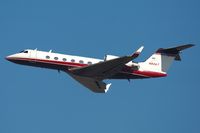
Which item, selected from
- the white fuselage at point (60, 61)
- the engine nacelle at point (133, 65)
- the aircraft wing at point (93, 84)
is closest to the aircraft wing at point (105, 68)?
the white fuselage at point (60, 61)

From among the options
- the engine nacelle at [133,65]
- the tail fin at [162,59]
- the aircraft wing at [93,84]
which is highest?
the tail fin at [162,59]

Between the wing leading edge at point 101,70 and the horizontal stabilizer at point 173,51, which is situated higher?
the horizontal stabilizer at point 173,51

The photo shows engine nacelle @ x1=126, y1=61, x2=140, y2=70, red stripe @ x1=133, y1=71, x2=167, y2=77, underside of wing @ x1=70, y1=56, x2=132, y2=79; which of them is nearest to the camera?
underside of wing @ x1=70, y1=56, x2=132, y2=79

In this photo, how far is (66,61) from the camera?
3497 cm

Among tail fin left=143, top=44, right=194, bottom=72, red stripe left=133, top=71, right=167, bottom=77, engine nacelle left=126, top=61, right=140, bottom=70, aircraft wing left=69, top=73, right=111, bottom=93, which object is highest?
tail fin left=143, top=44, right=194, bottom=72

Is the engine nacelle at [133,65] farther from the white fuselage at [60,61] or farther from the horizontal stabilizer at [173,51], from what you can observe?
the horizontal stabilizer at [173,51]

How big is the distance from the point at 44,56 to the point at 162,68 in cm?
902

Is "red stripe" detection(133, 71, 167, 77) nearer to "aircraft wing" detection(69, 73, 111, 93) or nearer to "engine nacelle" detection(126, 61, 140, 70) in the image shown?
"engine nacelle" detection(126, 61, 140, 70)

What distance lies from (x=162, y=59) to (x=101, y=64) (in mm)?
5936

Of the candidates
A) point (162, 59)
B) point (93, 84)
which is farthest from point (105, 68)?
point (162, 59)

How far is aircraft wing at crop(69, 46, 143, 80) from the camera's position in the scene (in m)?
32.4

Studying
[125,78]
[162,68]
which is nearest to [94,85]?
[125,78]

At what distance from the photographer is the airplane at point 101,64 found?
3359cm

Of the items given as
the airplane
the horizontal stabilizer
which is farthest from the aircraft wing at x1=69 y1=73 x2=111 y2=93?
the horizontal stabilizer
